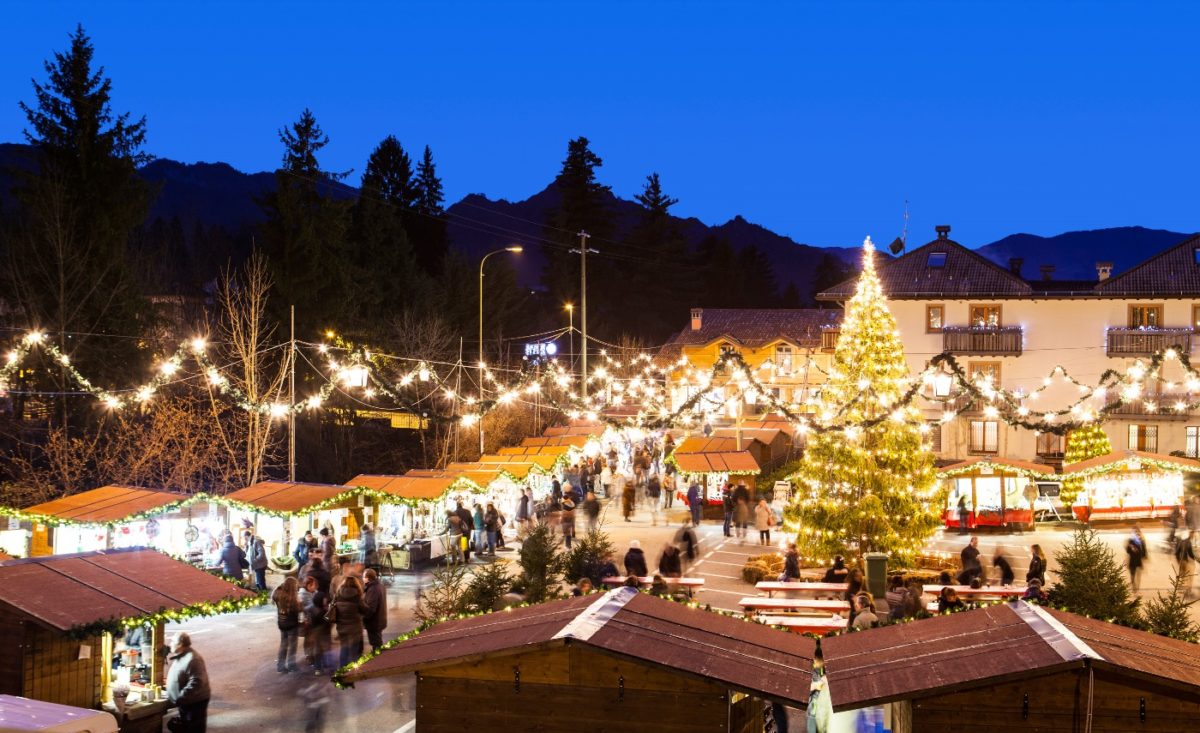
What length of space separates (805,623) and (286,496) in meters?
11.3

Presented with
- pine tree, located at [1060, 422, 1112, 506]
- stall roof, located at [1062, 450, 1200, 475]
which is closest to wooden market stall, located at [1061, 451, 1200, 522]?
stall roof, located at [1062, 450, 1200, 475]

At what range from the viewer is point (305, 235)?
42.0m

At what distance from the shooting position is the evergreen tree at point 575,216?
79.1 m

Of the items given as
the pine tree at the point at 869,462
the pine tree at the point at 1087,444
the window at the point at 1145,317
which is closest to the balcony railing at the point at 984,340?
the window at the point at 1145,317

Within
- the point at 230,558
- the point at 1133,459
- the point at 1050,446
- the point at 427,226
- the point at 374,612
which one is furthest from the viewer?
the point at 427,226

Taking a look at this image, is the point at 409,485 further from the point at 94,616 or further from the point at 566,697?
the point at 566,697

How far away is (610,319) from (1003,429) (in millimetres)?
46884

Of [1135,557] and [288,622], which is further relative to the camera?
[1135,557]

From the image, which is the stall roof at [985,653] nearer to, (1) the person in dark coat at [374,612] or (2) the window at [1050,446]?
(1) the person in dark coat at [374,612]

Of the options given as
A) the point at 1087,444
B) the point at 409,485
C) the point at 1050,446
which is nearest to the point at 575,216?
the point at 1050,446

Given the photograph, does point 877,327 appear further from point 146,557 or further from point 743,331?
point 743,331

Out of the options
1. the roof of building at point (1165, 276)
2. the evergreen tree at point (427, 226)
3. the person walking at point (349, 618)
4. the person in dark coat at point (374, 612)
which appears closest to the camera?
the person walking at point (349, 618)

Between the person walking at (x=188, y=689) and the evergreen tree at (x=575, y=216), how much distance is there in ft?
221

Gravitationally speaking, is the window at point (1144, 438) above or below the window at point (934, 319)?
below
